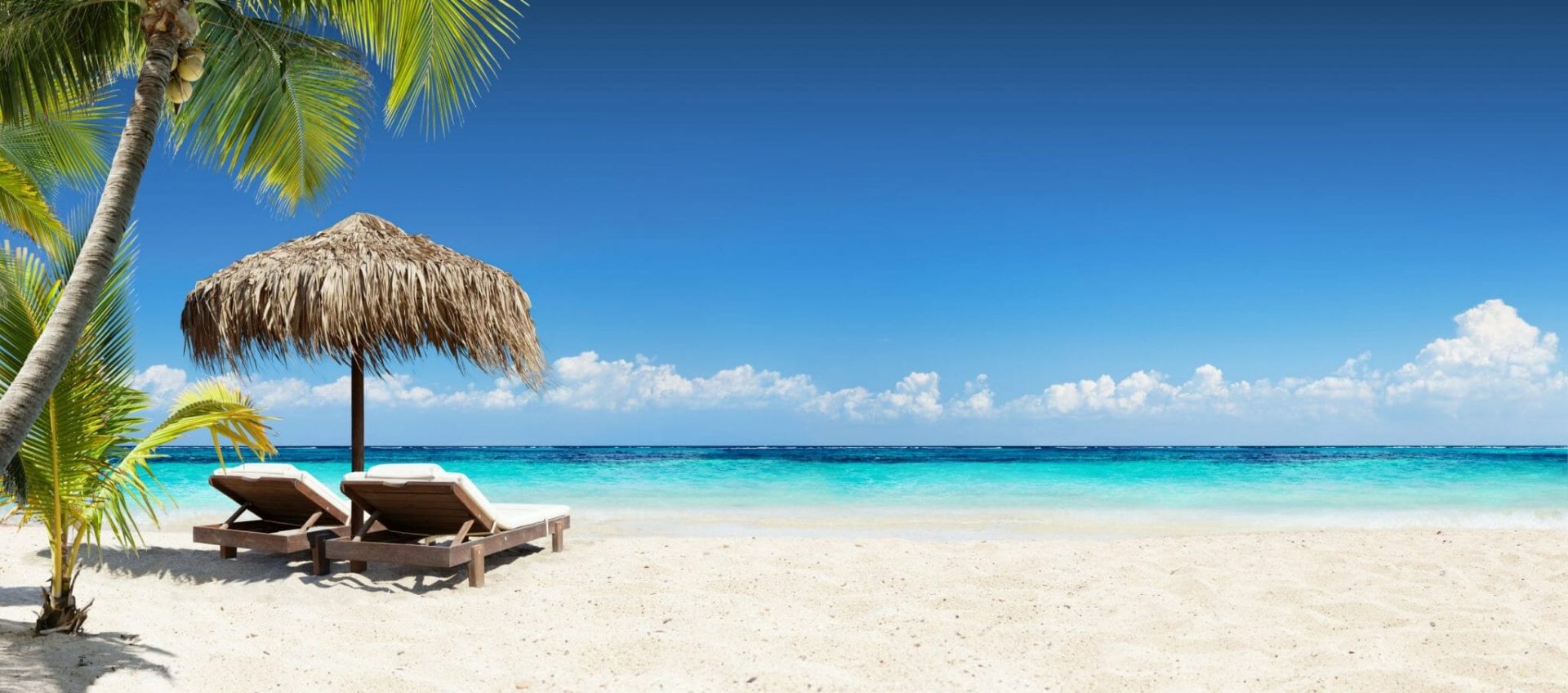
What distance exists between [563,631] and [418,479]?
1.49 m

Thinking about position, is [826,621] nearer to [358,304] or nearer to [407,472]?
[407,472]

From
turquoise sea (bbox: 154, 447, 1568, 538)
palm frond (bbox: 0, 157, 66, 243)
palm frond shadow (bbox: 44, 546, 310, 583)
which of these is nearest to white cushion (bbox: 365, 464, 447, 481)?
palm frond shadow (bbox: 44, 546, 310, 583)

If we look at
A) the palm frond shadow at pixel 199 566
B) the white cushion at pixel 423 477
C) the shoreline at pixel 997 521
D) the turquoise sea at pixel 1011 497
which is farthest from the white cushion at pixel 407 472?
the shoreline at pixel 997 521

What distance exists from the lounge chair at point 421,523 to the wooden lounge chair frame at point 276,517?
0.23 metres

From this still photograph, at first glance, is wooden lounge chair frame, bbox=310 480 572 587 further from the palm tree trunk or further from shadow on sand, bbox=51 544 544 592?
the palm tree trunk

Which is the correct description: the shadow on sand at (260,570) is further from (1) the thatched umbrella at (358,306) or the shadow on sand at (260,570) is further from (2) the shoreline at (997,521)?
(2) the shoreline at (997,521)

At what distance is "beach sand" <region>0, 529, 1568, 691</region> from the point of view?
3.42 metres

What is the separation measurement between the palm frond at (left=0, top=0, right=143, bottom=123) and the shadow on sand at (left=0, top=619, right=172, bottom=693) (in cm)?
232

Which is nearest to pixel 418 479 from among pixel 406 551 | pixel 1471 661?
pixel 406 551

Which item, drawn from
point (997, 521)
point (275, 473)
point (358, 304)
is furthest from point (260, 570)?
point (997, 521)

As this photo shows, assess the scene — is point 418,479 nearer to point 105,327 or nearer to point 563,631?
point 563,631

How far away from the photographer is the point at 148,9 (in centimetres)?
352

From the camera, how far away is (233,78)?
4703mm

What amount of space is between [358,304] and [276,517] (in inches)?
63.1
